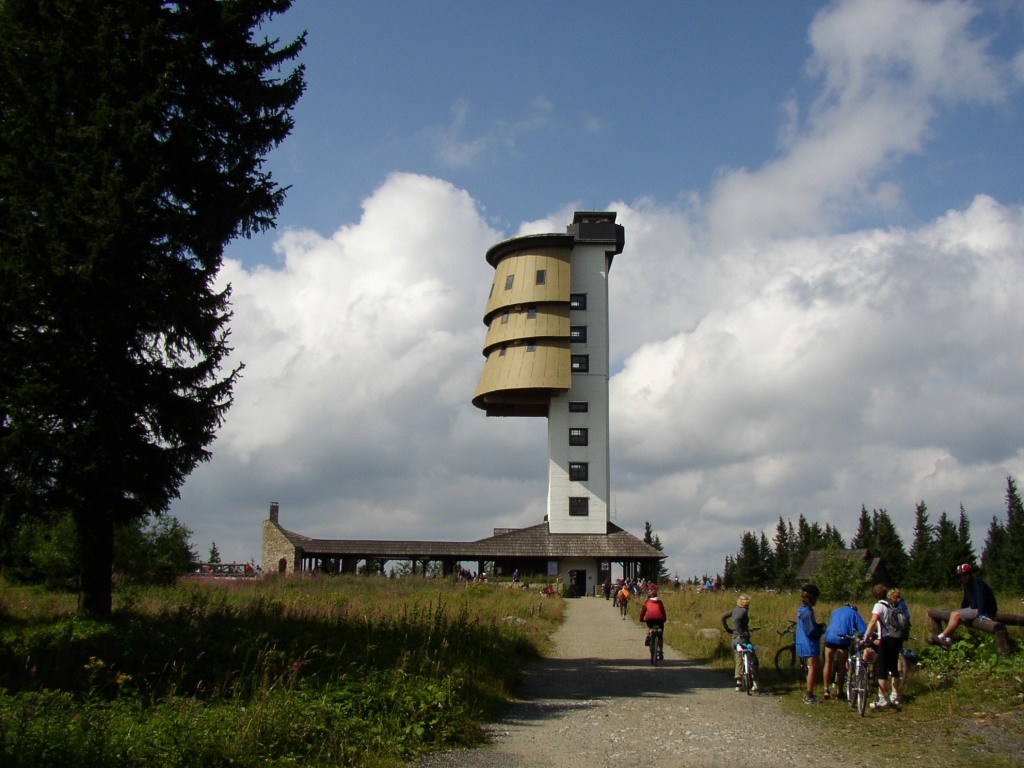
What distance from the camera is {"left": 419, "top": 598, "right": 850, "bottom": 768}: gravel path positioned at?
9648mm

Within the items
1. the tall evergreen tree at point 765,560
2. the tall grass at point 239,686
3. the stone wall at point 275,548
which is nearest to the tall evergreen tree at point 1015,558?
the tall evergreen tree at point 765,560

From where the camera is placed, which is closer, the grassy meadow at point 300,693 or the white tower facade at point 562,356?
the grassy meadow at point 300,693

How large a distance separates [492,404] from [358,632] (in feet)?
174

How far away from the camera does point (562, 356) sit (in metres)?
62.2

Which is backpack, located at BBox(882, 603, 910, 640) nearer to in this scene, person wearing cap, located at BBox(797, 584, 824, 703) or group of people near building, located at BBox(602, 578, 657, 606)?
person wearing cap, located at BBox(797, 584, 824, 703)

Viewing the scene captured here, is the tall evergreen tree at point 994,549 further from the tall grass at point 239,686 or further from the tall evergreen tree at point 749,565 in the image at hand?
the tall grass at point 239,686

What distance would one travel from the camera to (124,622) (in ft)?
47.8

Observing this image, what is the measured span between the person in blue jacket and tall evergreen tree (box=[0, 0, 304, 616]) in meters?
10.4

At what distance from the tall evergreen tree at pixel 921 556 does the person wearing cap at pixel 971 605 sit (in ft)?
264

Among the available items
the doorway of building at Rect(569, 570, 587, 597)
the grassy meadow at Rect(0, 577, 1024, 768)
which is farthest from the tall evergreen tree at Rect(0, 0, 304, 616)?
the doorway of building at Rect(569, 570, 587, 597)

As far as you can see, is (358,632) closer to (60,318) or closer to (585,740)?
(585,740)

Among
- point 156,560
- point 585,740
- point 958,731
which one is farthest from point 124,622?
point 156,560

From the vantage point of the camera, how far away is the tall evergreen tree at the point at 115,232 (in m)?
14.2

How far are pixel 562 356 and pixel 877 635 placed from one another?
49.6 m
